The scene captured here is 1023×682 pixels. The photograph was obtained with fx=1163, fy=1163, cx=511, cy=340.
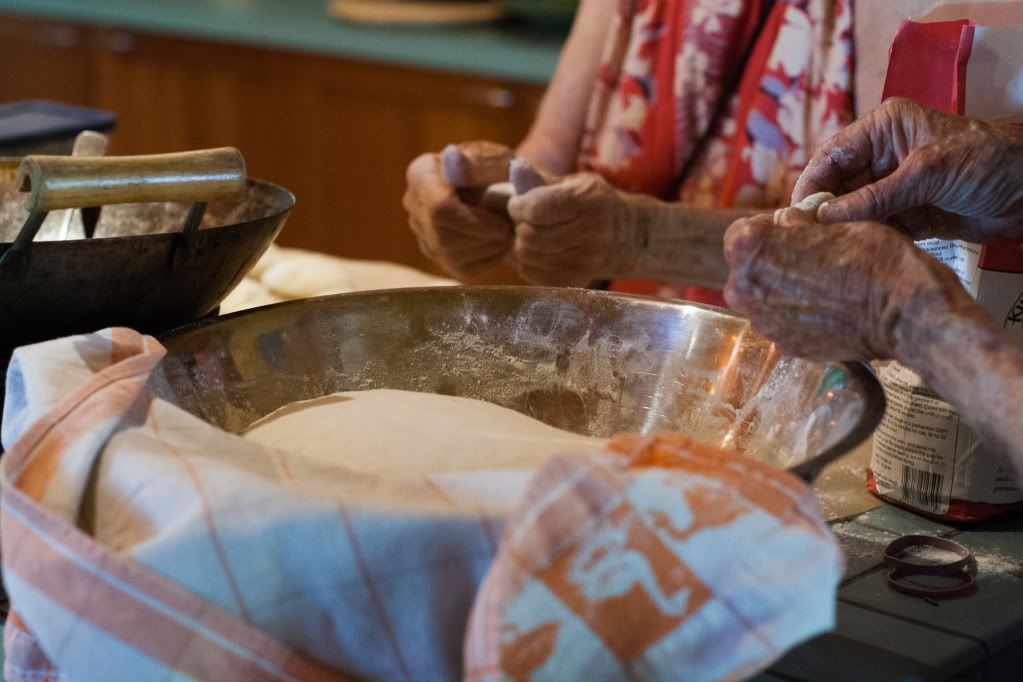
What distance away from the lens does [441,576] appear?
1.62 feet

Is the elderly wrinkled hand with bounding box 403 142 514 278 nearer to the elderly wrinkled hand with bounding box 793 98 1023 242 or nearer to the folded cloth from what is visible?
the folded cloth

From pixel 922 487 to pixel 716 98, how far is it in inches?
28.5

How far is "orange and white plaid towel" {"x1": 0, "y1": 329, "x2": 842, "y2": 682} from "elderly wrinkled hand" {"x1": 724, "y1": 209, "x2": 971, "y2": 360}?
0.16 m

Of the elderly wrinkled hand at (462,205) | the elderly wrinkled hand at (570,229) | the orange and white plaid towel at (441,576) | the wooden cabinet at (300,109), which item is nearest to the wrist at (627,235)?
the elderly wrinkled hand at (570,229)

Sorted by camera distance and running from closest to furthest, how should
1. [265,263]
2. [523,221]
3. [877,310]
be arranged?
[877,310], [523,221], [265,263]

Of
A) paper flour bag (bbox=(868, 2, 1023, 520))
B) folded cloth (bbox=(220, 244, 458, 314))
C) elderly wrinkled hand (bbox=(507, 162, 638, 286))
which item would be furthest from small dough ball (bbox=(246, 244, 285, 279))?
paper flour bag (bbox=(868, 2, 1023, 520))

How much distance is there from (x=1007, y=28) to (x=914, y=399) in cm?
25

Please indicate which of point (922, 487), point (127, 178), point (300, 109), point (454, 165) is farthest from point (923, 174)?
point (300, 109)

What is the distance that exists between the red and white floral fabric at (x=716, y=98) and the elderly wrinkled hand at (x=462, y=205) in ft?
0.73

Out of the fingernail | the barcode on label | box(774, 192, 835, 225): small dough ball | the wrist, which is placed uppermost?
box(774, 192, 835, 225): small dough ball

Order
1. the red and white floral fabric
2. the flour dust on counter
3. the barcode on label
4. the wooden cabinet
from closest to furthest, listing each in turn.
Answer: the flour dust on counter
the barcode on label
the red and white floral fabric
the wooden cabinet

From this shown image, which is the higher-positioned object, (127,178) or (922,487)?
(127,178)

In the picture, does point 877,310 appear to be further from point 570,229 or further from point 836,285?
point 570,229

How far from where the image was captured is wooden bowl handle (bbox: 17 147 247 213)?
669mm
